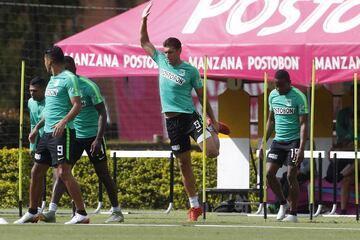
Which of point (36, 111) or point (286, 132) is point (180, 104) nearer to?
point (286, 132)

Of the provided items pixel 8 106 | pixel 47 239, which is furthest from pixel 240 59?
pixel 8 106

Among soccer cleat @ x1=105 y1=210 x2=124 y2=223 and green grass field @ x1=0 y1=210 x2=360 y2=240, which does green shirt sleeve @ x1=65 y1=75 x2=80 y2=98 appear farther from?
soccer cleat @ x1=105 y1=210 x2=124 y2=223

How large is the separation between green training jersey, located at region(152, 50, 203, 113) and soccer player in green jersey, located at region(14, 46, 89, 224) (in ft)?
5.53

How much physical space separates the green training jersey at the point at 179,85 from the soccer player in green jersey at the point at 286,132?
143 cm

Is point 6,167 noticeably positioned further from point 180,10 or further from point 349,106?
point 349,106

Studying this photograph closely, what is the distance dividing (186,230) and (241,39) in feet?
19.0

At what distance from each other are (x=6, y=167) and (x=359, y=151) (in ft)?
19.8

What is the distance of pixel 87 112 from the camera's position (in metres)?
17.6

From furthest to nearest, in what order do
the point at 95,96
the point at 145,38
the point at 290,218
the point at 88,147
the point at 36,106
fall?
the point at 36,106, the point at 290,218, the point at 145,38, the point at 88,147, the point at 95,96

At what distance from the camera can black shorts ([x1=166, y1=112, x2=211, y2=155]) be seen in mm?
17625

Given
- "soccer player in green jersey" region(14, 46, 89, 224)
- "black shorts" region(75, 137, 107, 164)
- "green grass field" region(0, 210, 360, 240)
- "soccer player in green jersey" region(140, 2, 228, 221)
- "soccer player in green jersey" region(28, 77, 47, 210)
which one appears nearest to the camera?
"green grass field" region(0, 210, 360, 240)

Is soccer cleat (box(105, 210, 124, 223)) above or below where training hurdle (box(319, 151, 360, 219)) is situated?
below

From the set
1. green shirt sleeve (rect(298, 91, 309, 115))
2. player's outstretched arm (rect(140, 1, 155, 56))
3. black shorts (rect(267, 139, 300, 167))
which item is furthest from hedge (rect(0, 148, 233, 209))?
player's outstretched arm (rect(140, 1, 155, 56))

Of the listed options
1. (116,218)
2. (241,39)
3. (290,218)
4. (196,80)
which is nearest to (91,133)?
(116,218)
